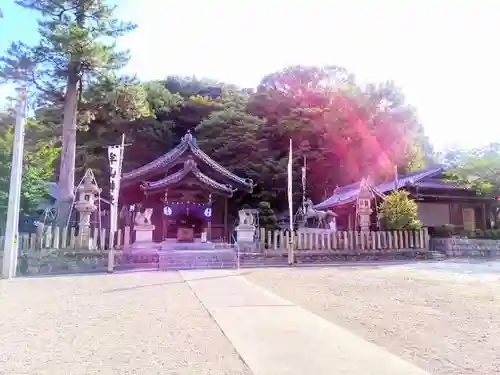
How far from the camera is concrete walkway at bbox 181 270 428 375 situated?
3.35 m

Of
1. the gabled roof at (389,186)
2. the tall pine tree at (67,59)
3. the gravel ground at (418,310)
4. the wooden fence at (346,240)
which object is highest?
the tall pine tree at (67,59)

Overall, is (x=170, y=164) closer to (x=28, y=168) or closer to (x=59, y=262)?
(x=28, y=168)

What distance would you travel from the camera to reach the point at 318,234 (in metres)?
15.2

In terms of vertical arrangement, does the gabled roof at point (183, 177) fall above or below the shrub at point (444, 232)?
above

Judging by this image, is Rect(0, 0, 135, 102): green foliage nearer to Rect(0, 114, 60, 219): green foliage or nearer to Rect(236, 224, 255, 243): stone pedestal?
Rect(0, 114, 60, 219): green foliage

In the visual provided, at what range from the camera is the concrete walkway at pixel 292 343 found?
132 inches

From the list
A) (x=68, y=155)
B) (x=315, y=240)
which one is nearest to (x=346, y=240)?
(x=315, y=240)

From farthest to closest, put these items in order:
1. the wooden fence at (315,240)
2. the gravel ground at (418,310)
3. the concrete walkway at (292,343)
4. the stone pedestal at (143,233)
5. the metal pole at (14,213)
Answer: the stone pedestal at (143,233)
the wooden fence at (315,240)
the metal pole at (14,213)
the gravel ground at (418,310)
the concrete walkway at (292,343)

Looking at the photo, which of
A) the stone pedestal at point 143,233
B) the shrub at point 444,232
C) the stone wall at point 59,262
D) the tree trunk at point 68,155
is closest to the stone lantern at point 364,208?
the shrub at point 444,232

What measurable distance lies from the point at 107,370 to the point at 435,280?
836 centimetres

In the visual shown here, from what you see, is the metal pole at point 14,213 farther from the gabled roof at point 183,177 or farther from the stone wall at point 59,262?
the gabled roof at point 183,177

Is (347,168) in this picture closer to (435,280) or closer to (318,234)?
(318,234)

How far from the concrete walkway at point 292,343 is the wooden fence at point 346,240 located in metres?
8.17

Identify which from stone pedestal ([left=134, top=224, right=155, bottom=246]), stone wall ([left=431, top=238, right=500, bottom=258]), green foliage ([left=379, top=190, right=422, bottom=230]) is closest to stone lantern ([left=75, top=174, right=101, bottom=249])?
stone pedestal ([left=134, top=224, right=155, bottom=246])
